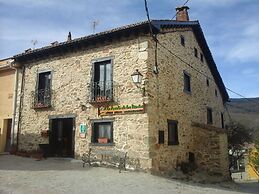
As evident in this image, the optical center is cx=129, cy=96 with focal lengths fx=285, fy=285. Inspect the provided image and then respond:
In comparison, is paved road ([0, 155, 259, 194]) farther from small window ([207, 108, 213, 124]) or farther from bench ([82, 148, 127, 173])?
small window ([207, 108, 213, 124])

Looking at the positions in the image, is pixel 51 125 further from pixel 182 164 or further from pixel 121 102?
pixel 182 164

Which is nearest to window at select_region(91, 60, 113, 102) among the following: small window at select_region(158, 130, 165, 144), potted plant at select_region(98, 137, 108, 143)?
potted plant at select_region(98, 137, 108, 143)

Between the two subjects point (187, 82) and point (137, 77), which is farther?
point (187, 82)

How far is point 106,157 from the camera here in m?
11.6

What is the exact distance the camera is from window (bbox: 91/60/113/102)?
39.4 feet

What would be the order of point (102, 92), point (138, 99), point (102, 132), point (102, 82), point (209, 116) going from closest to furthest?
point (138, 99) < point (102, 132) < point (102, 92) < point (102, 82) < point (209, 116)

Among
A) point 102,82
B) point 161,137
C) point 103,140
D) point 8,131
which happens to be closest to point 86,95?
point 102,82

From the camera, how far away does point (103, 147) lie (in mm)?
11781

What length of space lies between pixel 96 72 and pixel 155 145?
4270 millimetres

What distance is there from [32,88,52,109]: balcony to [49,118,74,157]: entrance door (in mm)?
915

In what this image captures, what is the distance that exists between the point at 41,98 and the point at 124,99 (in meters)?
5.02

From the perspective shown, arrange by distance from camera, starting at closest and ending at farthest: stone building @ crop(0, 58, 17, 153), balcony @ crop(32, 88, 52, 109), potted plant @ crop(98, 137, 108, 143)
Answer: potted plant @ crop(98, 137, 108, 143)
balcony @ crop(32, 88, 52, 109)
stone building @ crop(0, 58, 17, 153)

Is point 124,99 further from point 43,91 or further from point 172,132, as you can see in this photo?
point 43,91

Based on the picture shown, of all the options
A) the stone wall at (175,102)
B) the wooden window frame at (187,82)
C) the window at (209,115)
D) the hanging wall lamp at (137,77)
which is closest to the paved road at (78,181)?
the stone wall at (175,102)
